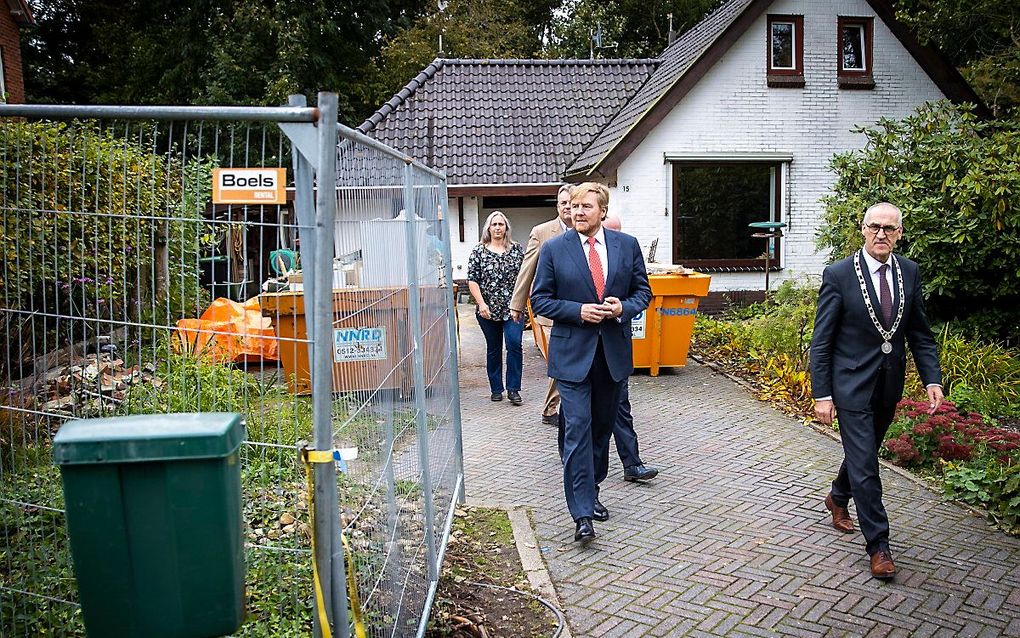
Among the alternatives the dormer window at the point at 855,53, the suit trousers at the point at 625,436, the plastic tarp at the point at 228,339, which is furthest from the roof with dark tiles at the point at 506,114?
the plastic tarp at the point at 228,339

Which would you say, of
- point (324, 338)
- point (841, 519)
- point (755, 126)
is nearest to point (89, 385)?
point (324, 338)

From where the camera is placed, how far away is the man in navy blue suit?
17.1ft

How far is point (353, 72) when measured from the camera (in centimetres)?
3000

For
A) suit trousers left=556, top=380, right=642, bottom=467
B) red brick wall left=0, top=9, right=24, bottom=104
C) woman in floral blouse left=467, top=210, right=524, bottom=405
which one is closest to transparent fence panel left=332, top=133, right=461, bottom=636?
suit trousers left=556, top=380, right=642, bottom=467

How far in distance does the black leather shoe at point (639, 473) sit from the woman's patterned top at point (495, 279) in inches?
115

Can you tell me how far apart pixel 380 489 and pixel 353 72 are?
28652 millimetres

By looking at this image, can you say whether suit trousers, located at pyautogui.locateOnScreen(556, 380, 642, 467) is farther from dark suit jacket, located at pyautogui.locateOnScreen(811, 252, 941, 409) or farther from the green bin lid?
the green bin lid

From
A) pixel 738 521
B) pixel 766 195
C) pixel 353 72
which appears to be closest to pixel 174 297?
pixel 738 521

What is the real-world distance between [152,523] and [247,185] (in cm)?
95

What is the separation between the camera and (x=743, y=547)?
5133mm

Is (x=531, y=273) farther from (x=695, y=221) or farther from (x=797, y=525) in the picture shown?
(x=695, y=221)

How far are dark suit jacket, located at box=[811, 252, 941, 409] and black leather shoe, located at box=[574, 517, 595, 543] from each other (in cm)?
150

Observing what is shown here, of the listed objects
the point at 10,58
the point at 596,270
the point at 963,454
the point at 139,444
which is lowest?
the point at 963,454

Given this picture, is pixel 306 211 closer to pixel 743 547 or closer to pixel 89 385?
pixel 89 385
